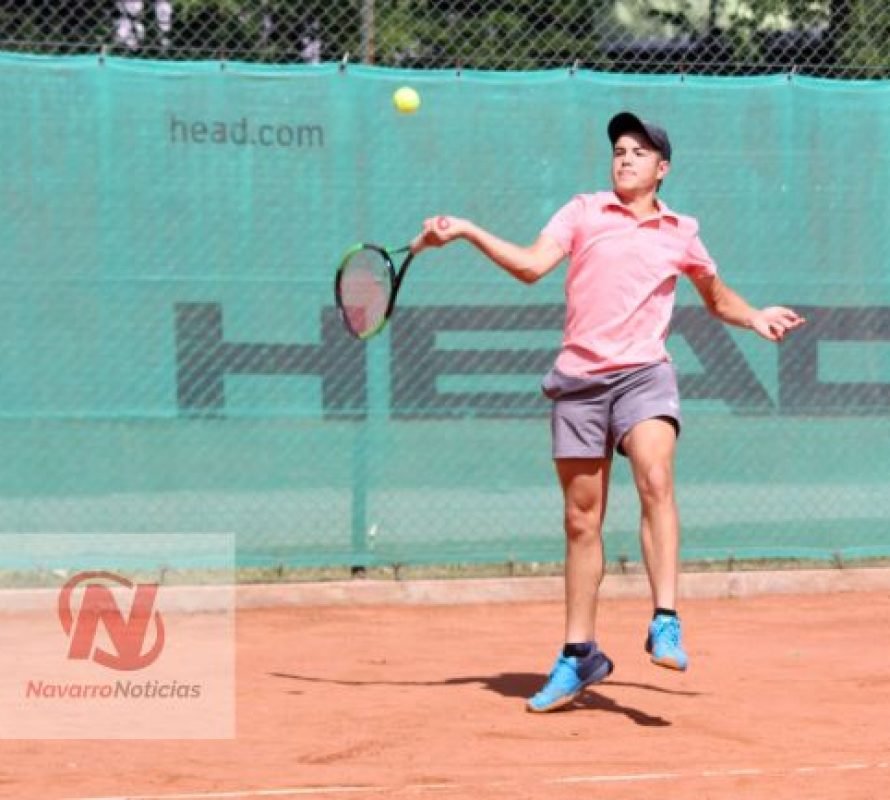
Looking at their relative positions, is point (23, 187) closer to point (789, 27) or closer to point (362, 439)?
→ point (362, 439)

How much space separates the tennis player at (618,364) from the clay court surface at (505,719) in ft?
1.28

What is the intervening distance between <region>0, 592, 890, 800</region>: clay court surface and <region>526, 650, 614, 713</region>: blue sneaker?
2.0 inches

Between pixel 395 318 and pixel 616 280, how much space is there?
2.60 meters

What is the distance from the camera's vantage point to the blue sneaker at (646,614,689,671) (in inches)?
224

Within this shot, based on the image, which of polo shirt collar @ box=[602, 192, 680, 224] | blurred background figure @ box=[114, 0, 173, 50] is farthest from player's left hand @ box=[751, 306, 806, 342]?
blurred background figure @ box=[114, 0, 173, 50]

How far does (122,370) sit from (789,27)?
22.0ft

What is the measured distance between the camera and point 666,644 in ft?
18.7

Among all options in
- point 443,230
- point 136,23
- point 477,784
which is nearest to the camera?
point 477,784

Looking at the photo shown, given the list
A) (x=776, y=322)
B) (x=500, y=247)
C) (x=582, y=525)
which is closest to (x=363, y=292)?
(x=500, y=247)

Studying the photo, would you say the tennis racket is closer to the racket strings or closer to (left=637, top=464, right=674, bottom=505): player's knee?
the racket strings

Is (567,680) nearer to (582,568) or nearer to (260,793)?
(582,568)

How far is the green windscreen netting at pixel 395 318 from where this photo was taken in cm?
817

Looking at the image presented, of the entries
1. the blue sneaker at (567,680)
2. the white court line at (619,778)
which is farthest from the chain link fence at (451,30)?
the white court line at (619,778)

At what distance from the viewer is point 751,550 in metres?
8.96
